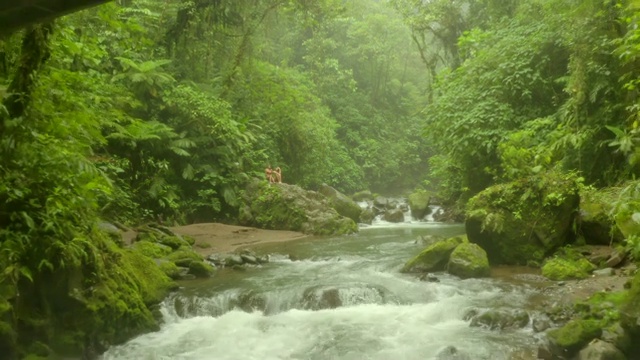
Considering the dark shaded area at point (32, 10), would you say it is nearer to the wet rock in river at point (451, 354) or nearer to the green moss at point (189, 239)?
the wet rock in river at point (451, 354)

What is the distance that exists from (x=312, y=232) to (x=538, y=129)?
779cm

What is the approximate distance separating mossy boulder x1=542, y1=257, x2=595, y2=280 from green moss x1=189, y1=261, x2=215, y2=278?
668 cm

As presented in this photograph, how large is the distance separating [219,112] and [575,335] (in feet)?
46.0

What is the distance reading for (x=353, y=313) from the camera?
910 cm

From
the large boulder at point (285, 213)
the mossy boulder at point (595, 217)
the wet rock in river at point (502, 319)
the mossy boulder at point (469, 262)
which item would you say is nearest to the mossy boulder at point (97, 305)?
the wet rock in river at point (502, 319)

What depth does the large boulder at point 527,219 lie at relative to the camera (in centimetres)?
1109

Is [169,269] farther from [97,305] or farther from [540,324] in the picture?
[540,324]

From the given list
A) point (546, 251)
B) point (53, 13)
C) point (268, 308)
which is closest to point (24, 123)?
point (53, 13)

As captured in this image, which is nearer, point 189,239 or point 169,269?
point 169,269

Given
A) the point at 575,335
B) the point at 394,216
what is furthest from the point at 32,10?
the point at 394,216

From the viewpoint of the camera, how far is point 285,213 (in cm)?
1911

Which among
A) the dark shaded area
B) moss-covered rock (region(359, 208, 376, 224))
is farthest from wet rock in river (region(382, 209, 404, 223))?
the dark shaded area

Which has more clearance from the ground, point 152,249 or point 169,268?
point 152,249

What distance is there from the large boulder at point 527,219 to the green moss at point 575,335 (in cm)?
415
